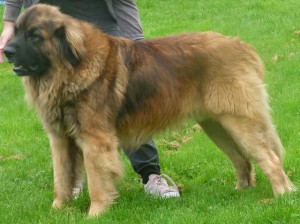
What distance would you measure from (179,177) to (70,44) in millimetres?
2104

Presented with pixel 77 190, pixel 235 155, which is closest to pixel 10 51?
pixel 77 190

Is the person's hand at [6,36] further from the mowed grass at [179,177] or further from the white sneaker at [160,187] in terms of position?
the white sneaker at [160,187]

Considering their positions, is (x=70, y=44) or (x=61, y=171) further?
(x=61, y=171)

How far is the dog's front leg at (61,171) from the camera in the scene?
544 centimetres

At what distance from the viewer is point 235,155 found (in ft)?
19.4

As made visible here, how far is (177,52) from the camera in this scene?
5359 mm

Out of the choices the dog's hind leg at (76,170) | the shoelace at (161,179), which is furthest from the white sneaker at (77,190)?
the shoelace at (161,179)

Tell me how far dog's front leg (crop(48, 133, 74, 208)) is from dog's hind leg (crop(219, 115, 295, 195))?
146 centimetres

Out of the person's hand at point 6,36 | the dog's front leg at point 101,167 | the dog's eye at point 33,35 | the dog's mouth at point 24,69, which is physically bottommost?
the dog's front leg at point 101,167

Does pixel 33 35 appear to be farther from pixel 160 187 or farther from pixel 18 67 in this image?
pixel 160 187

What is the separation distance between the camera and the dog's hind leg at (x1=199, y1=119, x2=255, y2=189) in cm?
584

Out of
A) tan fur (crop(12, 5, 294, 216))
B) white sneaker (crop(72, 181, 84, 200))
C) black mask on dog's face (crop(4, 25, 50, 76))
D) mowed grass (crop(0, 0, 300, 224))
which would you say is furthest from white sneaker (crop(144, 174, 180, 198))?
black mask on dog's face (crop(4, 25, 50, 76))

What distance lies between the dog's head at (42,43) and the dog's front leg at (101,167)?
695 millimetres

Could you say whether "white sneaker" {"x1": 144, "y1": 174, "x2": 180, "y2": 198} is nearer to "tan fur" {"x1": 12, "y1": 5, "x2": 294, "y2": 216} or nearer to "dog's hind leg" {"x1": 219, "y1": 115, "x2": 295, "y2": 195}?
"tan fur" {"x1": 12, "y1": 5, "x2": 294, "y2": 216}
